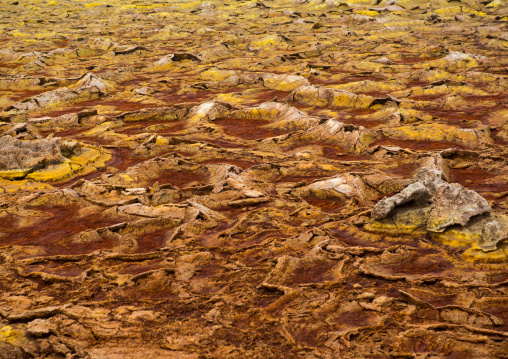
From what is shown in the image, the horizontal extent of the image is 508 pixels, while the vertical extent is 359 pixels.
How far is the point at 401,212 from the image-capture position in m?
4.71

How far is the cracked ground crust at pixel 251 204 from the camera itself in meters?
3.24

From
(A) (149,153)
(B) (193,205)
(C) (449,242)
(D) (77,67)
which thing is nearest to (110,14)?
(D) (77,67)

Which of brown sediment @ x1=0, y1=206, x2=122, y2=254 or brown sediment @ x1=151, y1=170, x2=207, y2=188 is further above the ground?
brown sediment @ x1=0, y1=206, x2=122, y2=254

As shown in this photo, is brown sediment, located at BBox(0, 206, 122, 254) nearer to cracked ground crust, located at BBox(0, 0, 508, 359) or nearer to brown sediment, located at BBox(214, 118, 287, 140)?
cracked ground crust, located at BBox(0, 0, 508, 359)

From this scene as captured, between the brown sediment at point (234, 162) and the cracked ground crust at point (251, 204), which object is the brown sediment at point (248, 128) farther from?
the brown sediment at point (234, 162)

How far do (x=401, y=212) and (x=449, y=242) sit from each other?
1.84 ft

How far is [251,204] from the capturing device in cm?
546

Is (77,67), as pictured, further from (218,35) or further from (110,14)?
(110,14)

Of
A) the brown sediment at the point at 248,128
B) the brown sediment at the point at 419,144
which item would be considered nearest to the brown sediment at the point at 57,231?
the brown sediment at the point at 248,128

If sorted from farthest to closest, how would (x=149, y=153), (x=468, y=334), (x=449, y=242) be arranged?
1. (x=149, y=153)
2. (x=449, y=242)
3. (x=468, y=334)

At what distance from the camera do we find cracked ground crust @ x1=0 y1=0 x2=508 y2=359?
3.24 m

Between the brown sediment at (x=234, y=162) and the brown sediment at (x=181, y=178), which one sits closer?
the brown sediment at (x=181, y=178)

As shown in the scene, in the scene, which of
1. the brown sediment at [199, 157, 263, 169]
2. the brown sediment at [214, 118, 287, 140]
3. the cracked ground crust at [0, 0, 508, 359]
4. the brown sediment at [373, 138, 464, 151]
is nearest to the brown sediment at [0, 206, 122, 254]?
the cracked ground crust at [0, 0, 508, 359]

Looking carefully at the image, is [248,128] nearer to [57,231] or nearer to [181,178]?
[181,178]
